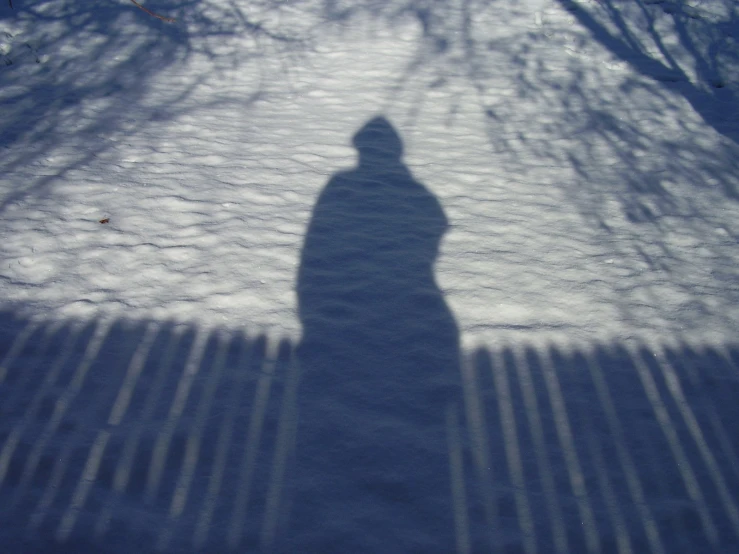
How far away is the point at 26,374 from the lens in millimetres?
3699

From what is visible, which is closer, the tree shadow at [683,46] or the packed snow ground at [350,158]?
the packed snow ground at [350,158]

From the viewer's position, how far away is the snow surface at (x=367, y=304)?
10.2 ft

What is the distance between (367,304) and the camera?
440 centimetres

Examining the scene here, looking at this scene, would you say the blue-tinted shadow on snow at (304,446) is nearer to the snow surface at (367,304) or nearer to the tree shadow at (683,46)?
the snow surface at (367,304)

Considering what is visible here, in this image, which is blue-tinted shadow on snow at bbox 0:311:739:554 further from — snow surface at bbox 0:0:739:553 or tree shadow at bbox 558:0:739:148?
tree shadow at bbox 558:0:739:148

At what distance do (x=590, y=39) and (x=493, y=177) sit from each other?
454 centimetres

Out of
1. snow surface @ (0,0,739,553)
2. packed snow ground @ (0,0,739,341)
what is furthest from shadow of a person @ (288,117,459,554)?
packed snow ground @ (0,0,739,341)

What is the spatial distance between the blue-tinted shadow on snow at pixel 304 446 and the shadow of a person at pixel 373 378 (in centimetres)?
2

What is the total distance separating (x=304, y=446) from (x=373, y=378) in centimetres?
64

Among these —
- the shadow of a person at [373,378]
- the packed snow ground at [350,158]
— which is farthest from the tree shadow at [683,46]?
the shadow of a person at [373,378]

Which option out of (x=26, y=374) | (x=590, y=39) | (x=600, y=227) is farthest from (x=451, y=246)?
(x=590, y=39)

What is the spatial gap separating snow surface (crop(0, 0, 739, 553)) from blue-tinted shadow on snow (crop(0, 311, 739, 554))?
1 cm

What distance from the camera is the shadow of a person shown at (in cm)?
301

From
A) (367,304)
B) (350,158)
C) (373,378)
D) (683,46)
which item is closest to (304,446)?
(373,378)
